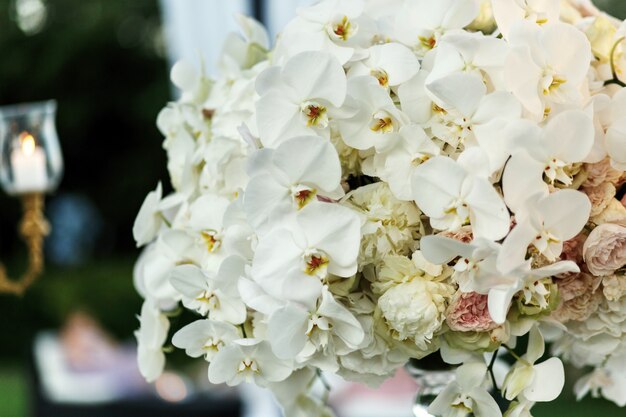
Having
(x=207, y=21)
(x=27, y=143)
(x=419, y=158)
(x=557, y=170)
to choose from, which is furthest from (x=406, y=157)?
(x=207, y=21)

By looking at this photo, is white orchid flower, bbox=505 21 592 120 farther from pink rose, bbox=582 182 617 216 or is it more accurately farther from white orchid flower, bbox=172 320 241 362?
white orchid flower, bbox=172 320 241 362

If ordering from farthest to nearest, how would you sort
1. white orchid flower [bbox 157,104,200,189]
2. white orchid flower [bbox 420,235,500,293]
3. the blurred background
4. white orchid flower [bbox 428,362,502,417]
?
the blurred background → white orchid flower [bbox 157,104,200,189] → white orchid flower [bbox 428,362,502,417] → white orchid flower [bbox 420,235,500,293]

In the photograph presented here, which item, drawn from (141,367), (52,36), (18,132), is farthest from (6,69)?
(141,367)

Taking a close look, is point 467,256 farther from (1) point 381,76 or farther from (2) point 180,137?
(2) point 180,137

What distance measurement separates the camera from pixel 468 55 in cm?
69

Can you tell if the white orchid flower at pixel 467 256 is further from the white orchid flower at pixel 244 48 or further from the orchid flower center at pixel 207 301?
the white orchid flower at pixel 244 48

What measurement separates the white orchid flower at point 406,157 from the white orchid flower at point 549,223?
87mm

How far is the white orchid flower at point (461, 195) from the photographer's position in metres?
0.64

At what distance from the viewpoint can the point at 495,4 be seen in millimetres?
714

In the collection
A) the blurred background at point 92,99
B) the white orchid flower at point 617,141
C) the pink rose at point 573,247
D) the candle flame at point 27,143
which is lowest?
the blurred background at point 92,99

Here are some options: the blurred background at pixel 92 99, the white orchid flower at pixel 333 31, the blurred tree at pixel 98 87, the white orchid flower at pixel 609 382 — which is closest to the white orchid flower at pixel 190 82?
the white orchid flower at pixel 333 31

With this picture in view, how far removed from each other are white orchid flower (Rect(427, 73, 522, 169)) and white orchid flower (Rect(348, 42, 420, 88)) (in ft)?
0.11

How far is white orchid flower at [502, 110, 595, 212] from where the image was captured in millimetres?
643

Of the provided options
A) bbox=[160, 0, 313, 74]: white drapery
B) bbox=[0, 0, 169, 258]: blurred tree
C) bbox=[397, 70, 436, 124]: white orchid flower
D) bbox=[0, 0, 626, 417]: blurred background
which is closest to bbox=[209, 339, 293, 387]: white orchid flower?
bbox=[397, 70, 436, 124]: white orchid flower
